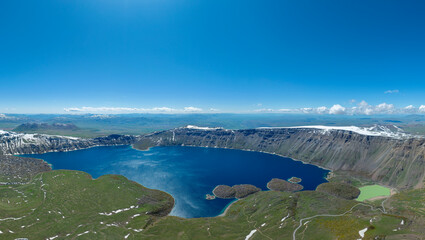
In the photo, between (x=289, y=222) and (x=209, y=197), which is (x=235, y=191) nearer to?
(x=209, y=197)

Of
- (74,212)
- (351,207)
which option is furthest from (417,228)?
(74,212)

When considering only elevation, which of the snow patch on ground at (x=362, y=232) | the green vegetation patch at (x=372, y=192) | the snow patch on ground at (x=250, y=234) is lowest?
the green vegetation patch at (x=372, y=192)

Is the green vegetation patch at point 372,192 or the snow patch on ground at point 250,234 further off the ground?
the snow patch on ground at point 250,234

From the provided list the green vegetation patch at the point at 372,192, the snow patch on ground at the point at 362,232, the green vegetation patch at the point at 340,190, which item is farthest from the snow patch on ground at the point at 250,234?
the green vegetation patch at the point at 372,192

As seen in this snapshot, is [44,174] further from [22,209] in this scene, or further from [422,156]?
[422,156]

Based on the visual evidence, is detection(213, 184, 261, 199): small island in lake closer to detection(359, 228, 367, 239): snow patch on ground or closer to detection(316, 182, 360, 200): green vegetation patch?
detection(316, 182, 360, 200): green vegetation patch

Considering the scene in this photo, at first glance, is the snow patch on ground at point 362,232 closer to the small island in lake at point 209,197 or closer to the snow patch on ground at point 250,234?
the snow patch on ground at point 250,234
